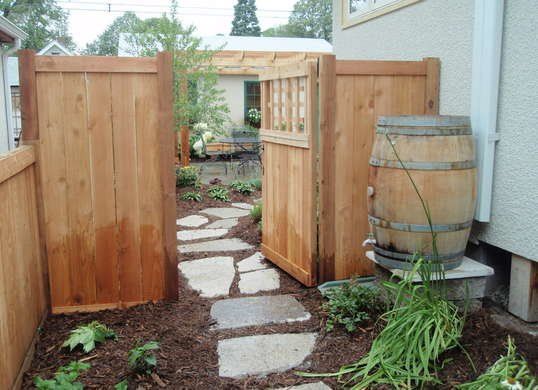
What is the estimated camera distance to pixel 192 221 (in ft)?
21.5

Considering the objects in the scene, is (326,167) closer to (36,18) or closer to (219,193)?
(219,193)

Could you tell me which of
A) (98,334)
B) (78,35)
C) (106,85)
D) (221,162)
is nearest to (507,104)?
(106,85)

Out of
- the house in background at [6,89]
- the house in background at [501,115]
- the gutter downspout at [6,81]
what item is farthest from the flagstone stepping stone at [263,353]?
the gutter downspout at [6,81]

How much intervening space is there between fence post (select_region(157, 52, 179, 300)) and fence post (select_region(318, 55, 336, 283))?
3.47ft


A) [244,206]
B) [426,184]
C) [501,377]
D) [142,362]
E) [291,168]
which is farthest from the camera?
[244,206]

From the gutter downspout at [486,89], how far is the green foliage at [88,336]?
Result: 238cm

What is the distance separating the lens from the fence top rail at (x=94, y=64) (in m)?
3.34

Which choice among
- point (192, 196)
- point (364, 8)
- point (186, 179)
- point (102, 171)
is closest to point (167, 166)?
point (102, 171)

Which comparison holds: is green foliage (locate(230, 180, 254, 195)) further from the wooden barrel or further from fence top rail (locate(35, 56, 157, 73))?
the wooden barrel

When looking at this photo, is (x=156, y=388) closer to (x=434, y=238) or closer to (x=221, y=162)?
(x=434, y=238)

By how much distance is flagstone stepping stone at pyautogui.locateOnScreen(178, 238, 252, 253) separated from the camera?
5242 mm

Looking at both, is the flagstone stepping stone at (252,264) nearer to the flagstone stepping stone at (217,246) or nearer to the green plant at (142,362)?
the flagstone stepping stone at (217,246)

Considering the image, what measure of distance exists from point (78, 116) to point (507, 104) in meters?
2.64

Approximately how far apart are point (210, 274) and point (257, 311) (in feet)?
3.14
